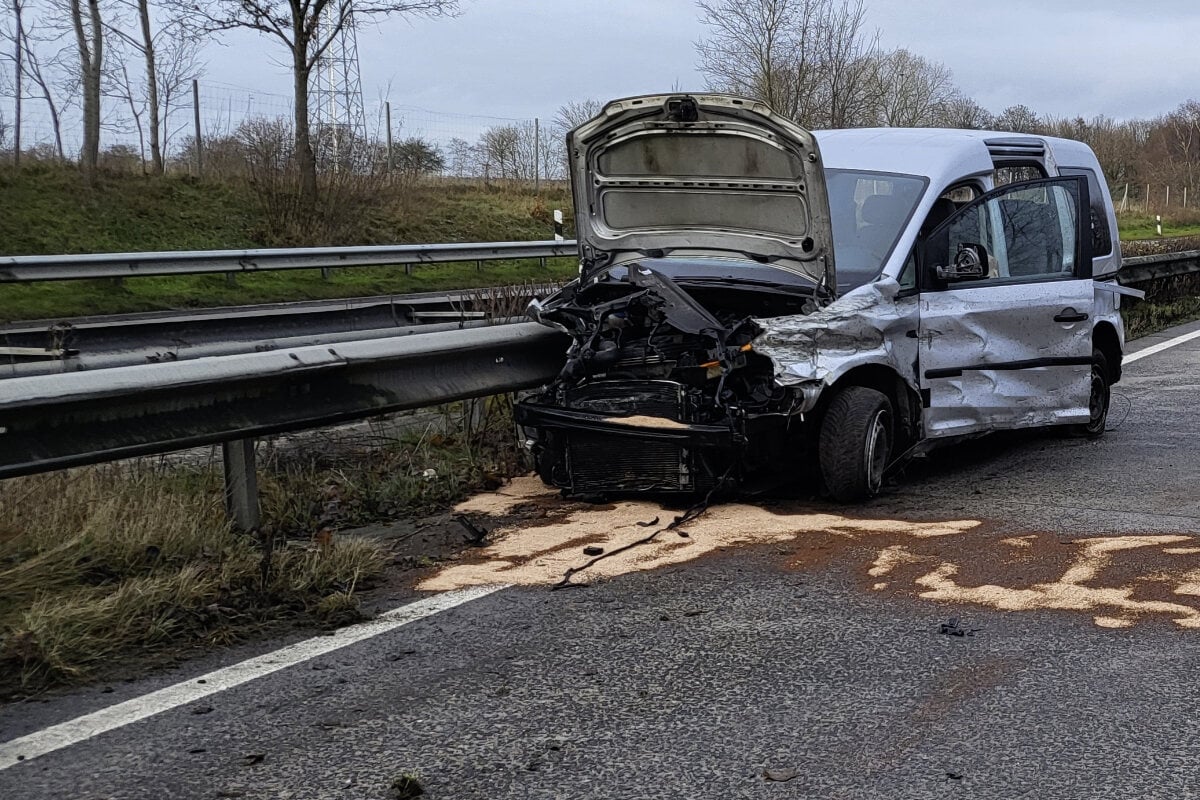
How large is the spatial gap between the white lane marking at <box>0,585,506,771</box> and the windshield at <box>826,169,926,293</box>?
320cm

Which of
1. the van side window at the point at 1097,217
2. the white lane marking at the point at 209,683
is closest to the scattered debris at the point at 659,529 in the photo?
the white lane marking at the point at 209,683

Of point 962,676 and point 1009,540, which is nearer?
point 962,676

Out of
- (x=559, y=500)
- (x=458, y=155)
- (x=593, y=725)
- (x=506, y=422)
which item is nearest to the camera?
(x=593, y=725)

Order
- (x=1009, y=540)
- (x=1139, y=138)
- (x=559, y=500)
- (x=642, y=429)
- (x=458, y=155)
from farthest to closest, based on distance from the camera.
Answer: (x=1139, y=138) < (x=458, y=155) < (x=559, y=500) < (x=642, y=429) < (x=1009, y=540)

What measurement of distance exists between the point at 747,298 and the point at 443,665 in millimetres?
3378

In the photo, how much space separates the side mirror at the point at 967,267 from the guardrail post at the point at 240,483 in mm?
3832

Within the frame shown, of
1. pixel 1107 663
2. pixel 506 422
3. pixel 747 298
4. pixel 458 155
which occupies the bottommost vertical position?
pixel 1107 663

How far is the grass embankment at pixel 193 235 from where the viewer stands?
56.6 ft

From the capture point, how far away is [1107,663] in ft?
13.5

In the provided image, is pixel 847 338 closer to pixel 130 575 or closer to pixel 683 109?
pixel 683 109

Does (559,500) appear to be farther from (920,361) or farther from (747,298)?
(920,361)

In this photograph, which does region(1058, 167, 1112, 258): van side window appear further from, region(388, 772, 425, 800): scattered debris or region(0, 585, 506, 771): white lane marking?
region(388, 772, 425, 800): scattered debris

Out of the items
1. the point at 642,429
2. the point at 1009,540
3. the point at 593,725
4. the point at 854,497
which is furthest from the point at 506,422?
the point at 593,725

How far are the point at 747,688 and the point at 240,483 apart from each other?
98.9 inches
